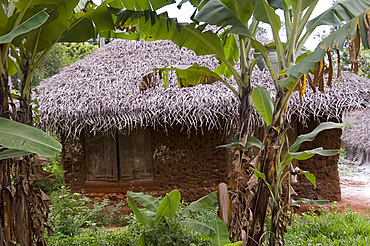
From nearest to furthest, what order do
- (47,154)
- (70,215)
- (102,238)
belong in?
(47,154)
(102,238)
(70,215)

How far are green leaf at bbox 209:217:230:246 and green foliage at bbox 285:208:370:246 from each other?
1233 millimetres

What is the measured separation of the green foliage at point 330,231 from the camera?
3678 millimetres

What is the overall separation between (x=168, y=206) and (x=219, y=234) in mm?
733

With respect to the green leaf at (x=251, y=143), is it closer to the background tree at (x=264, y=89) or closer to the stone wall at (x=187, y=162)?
the background tree at (x=264, y=89)

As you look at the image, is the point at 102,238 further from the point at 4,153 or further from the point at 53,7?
the point at 53,7

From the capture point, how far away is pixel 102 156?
6.65 metres

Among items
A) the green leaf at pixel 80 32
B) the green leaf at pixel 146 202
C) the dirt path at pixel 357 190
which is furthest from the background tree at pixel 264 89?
the dirt path at pixel 357 190

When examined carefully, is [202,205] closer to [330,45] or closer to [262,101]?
[262,101]

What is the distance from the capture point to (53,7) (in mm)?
2617

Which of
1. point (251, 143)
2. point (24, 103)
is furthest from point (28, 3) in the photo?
point (251, 143)

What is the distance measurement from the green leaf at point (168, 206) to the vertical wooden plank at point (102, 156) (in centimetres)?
350

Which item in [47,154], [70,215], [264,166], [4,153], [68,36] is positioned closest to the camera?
[47,154]

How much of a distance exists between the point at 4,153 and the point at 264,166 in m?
1.87

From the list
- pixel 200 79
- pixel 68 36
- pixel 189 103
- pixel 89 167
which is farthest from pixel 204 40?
pixel 89 167
